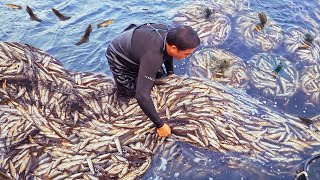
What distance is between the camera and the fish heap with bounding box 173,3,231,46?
8211 millimetres

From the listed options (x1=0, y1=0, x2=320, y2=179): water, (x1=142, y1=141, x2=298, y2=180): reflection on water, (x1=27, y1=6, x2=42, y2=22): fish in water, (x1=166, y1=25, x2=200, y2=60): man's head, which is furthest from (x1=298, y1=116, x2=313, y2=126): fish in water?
(x1=27, y1=6, x2=42, y2=22): fish in water

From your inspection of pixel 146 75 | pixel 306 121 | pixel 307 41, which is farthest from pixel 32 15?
pixel 307 41

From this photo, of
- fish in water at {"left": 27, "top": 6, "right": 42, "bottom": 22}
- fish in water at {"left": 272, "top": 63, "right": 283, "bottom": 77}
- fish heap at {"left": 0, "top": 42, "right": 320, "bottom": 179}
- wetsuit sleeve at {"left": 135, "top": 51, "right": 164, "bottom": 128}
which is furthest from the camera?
fish in water at {"left": 27, "top": 6, "right": 42, "bottom": 22}

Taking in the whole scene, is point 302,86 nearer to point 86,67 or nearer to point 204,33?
point 204,33

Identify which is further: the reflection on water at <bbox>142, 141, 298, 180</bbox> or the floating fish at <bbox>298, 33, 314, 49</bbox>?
the floating fish at <bbox>298, 33, 314, 49</bbox>

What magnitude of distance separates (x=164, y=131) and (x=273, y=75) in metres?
3.35

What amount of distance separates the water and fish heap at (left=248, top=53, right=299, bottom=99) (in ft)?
0.55

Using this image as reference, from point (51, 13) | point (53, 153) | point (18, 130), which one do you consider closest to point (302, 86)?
point (53, 153)

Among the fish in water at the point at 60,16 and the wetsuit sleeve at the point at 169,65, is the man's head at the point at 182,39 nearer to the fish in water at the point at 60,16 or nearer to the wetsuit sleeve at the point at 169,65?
the wetsuit sleeve at the point at 169,65

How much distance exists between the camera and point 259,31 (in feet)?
28.0

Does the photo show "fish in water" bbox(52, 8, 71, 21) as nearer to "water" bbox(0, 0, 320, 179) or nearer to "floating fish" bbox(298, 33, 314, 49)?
"water" bbox(0, 0, 320, 179)

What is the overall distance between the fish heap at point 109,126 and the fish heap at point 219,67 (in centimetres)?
66

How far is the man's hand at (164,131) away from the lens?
5.04m

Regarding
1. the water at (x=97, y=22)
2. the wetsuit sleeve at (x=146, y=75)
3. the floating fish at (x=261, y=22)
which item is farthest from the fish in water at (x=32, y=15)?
the floating fish at (x=261, y=22)
